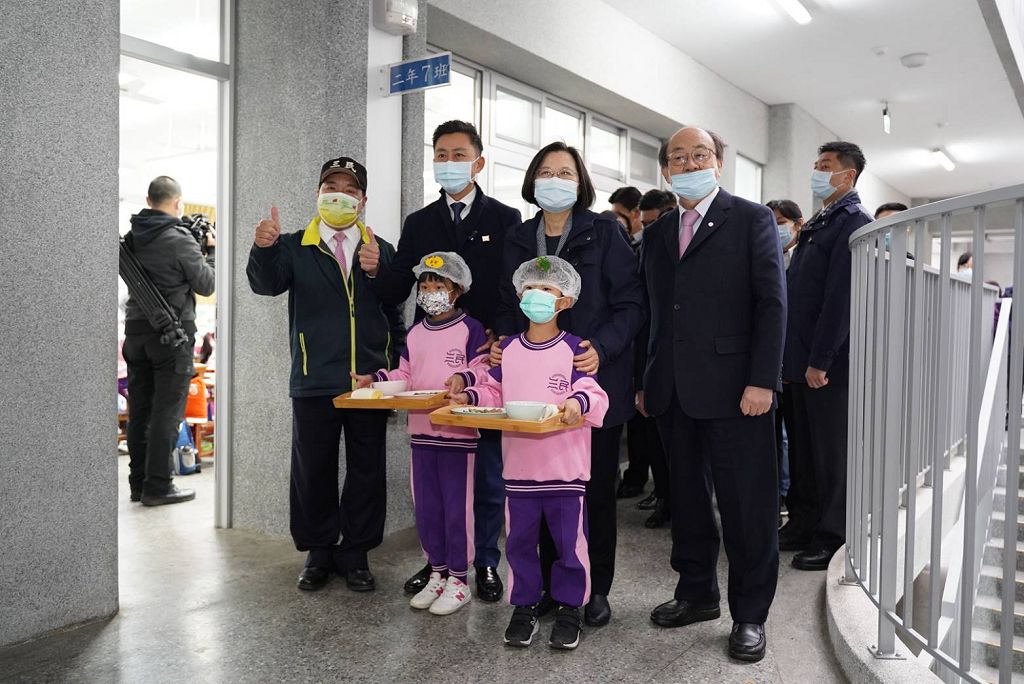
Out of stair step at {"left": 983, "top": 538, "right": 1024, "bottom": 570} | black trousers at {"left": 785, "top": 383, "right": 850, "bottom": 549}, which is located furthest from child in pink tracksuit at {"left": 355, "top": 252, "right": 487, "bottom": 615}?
stair step at {"left": 983, "top": 538, "right": 1024, "bottom": 570}

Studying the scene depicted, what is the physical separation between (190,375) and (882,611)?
3.94 m

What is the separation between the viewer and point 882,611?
233 centimetres

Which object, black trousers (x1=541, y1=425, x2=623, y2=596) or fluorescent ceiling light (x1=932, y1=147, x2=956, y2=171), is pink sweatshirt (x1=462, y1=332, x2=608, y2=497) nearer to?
black trousers (x1=541, y1=425, x2=623, y2=596)

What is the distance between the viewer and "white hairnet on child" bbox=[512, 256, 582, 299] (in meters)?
2.71

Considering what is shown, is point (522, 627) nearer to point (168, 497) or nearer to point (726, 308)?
point (726, 308)

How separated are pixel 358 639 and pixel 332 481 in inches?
29.3

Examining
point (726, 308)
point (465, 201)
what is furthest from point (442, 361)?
point (726, 308)

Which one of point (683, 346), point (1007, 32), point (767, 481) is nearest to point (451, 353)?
point (683, 346)

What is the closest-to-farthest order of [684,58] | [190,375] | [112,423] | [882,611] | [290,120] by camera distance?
[882,611] → [112,423] → [290,120] → [190,375] → [684,58]

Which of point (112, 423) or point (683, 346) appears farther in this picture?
point (112, 423)

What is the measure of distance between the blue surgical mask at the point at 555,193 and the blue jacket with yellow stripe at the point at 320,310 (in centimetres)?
85

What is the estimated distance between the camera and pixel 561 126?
263 inches

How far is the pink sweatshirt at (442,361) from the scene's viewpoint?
3090 mm

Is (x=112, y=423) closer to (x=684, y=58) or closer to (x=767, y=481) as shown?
(x=767, y=481)
